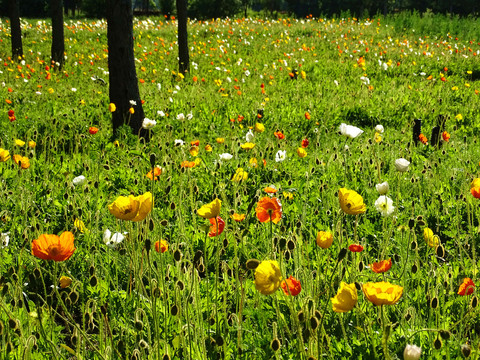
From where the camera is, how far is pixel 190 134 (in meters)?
5.75

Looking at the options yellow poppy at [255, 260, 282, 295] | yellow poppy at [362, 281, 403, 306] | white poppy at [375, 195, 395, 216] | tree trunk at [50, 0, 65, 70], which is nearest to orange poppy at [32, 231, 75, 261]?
yellow poppy at [255, 260, 282, 295]

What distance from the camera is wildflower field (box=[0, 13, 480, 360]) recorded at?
1.83m

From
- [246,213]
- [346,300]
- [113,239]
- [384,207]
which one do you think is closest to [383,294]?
[346,300]

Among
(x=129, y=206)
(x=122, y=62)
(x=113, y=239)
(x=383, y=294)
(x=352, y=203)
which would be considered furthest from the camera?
(x=122, y=62)

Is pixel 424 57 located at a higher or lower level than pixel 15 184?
higher

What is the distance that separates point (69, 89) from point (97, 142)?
11.0ft

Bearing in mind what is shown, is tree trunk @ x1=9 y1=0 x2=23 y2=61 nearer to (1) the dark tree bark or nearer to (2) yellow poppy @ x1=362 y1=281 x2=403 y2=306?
(1) the dark tree bark

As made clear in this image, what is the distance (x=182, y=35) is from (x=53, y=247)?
927cm

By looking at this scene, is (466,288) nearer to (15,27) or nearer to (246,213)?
(246,213)

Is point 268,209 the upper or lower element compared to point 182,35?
lower

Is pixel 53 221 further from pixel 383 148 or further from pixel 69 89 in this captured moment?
pixel 69 89

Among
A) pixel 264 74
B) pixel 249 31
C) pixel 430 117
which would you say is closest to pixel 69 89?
pixel 264 74

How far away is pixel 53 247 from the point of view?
60.9 inches

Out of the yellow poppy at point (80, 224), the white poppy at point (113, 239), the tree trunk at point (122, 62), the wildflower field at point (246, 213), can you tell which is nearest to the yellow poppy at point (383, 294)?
the wildflower field at point (246, 213)
